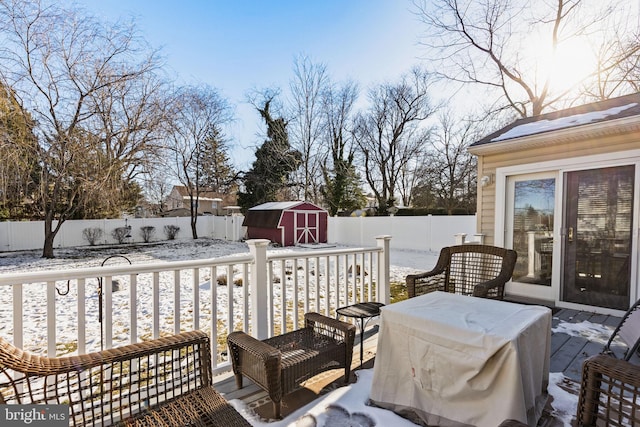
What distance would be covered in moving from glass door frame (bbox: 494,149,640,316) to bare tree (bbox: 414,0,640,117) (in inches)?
286

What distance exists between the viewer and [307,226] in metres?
14.3

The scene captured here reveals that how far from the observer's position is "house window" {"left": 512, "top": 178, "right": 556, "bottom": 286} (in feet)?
13.9

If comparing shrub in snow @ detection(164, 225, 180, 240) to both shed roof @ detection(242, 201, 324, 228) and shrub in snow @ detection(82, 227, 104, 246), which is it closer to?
shrub in snow @ detection(82, 227, 104, 246)

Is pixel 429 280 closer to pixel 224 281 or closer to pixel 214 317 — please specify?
pixel 214 317

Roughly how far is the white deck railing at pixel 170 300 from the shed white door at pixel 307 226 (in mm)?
7681

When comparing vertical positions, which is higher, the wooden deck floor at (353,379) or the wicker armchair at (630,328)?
the wicker armchair at (630,328)

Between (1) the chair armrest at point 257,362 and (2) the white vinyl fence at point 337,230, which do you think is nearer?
(1) the chair armrest at point 257,362

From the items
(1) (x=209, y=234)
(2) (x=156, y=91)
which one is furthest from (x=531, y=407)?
(1) (x=209, y=234)

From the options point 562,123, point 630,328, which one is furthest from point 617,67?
point 630,328

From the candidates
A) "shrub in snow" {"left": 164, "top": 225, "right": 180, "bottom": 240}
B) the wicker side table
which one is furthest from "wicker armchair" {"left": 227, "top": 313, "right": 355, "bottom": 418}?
"shrub in snow" {"left": 164, "top": 225, "right": 180, "bottom": 240}

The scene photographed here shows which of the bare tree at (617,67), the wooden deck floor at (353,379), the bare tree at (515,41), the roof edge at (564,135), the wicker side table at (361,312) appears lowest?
the wooden deck floor at (353,379)

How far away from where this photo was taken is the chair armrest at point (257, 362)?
184 centimetres

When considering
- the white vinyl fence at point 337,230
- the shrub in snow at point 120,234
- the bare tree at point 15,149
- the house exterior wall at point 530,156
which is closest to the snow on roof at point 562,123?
the house exterior wall at point 530,156

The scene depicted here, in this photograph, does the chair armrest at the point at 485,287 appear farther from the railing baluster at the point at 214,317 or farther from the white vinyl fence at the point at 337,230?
the white vinyl fence at the point at 337,230
